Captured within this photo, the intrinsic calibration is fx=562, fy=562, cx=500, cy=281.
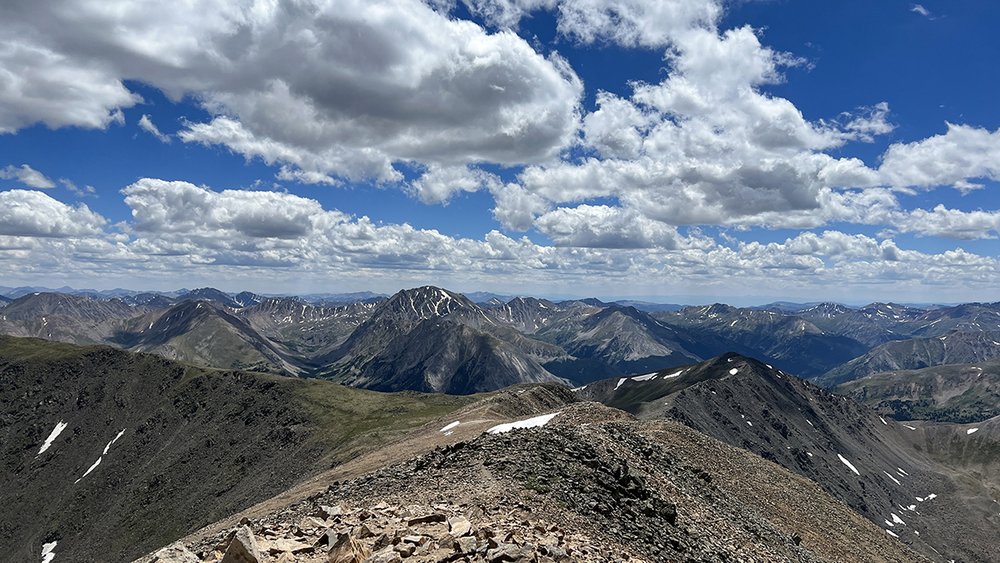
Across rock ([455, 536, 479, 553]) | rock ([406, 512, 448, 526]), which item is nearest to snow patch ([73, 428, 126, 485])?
rock ([406, 512, 448, 526])

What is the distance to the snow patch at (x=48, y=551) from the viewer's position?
136m

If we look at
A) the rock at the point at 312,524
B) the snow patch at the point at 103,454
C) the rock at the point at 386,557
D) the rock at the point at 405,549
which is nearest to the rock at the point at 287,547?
the rock at the point at 312,524

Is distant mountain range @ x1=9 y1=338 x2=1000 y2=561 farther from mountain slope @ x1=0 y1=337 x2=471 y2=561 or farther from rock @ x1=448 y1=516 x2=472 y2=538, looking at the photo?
mountain slope @ x1=0 y1=337 x2=471 y2=561

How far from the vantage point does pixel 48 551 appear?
139 metres

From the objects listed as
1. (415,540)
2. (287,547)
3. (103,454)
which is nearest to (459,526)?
(415,540)

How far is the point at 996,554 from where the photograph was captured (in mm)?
192250

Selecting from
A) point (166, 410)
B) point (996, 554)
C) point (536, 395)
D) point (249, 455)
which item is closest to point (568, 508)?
point (536, 395)

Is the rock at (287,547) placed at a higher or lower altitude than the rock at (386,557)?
lower

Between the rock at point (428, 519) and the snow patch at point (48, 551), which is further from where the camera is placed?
the snow patch at point (48, 551)

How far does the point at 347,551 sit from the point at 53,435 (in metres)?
229

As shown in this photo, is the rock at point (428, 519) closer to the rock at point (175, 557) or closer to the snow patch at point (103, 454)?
the rock at point (175, 557)

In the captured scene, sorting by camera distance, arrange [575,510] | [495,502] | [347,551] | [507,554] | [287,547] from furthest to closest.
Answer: [575,510] → [495,502] → [287,547] → [347,551] → [507,554]

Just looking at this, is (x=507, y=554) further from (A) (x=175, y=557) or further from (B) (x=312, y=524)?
(B) (x=312, y=524)

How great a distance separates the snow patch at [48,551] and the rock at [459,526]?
162m
